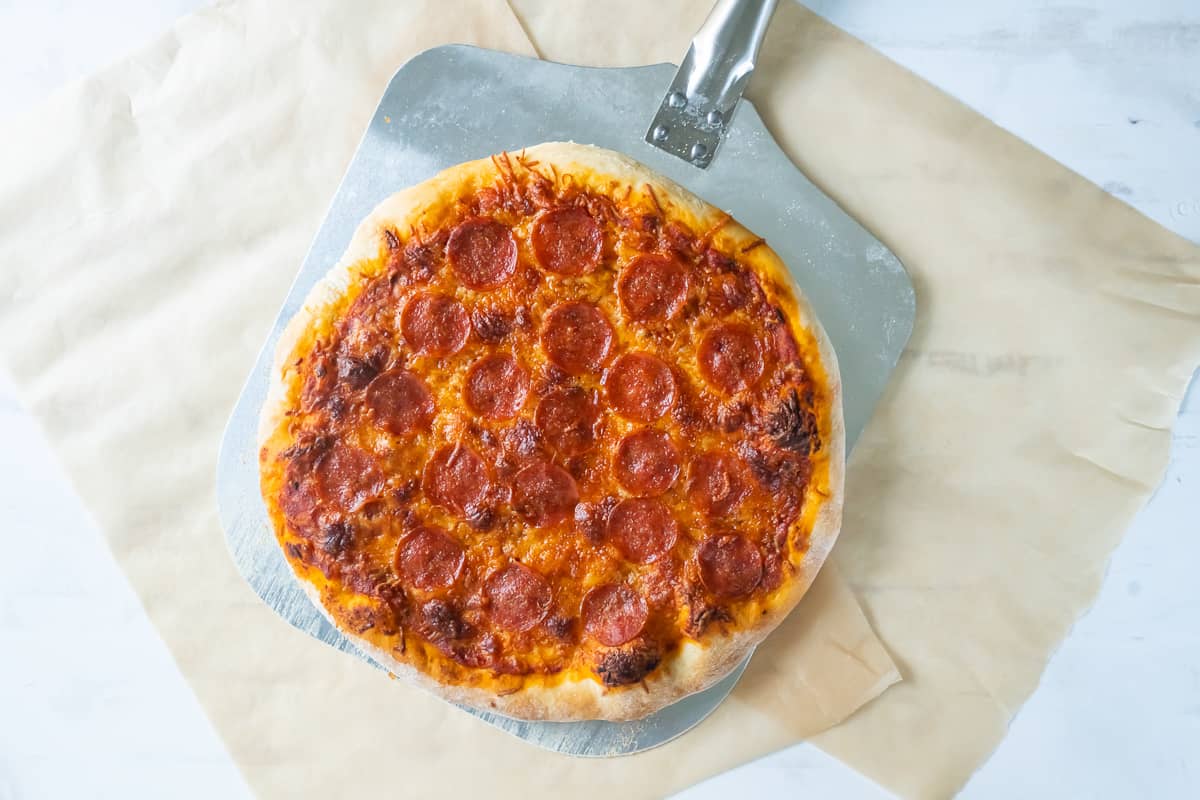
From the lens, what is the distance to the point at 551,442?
2965mm

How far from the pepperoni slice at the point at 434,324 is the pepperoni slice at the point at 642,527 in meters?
0.76

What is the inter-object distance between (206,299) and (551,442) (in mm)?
1578

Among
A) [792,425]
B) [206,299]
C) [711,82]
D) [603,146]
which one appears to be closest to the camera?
[792,425]

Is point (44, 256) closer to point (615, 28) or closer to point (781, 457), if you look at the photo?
point (615, 28)

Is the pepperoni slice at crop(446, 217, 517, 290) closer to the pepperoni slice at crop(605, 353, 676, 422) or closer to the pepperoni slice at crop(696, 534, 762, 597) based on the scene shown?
the pepperoni slice at crop(605, 353, 676, 422)

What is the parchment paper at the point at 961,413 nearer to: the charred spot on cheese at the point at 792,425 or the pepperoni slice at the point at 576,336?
the charred spot on cheese at the point at 792,425

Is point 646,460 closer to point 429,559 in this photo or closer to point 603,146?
point 429,559

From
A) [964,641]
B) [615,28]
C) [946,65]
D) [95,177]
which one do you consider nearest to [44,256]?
[95,177]

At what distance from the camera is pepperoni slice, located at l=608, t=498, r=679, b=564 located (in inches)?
116

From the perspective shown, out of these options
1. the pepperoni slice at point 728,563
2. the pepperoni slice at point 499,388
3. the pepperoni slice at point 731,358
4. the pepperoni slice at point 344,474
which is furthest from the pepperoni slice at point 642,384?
the pepperoni slice at point 344,474

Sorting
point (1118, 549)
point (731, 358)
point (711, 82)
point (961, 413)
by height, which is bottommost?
point (1118, 549)

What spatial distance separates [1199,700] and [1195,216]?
1.84 meters


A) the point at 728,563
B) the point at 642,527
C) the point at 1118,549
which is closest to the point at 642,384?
the point at 642,527

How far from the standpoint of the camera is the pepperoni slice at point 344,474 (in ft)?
9.62
